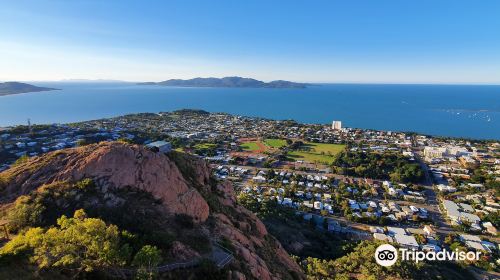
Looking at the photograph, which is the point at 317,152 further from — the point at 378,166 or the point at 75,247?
the point at 75,247

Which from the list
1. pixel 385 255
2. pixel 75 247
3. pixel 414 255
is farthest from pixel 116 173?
pixel 414 255

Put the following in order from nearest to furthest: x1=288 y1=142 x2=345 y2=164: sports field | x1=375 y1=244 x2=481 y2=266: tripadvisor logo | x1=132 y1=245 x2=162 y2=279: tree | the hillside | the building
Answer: the hillside < x1=132 y1=245 x2=162 y2=279: tree < the building < x1=375 y1=244 x2=481 y2=266: tripadvisor logo < x1=288 y1=142 x2=345 y2=164: sports field

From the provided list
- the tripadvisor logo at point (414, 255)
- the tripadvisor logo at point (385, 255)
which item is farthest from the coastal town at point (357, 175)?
the tripadvisor logo at point (385, 255)

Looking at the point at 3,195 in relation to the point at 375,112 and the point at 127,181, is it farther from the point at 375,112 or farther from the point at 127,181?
the point at 375,112

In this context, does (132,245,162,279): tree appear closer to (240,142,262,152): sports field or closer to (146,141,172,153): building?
(146,141,172,153): building

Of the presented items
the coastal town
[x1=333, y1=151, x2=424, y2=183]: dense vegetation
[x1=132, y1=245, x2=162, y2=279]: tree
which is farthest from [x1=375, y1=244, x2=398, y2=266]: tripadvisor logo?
[x1=333, y1=151, x2=424, y2=183]: dense vegetation

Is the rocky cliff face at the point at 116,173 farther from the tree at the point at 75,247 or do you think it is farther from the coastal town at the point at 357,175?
the tree at the point at 75,247
